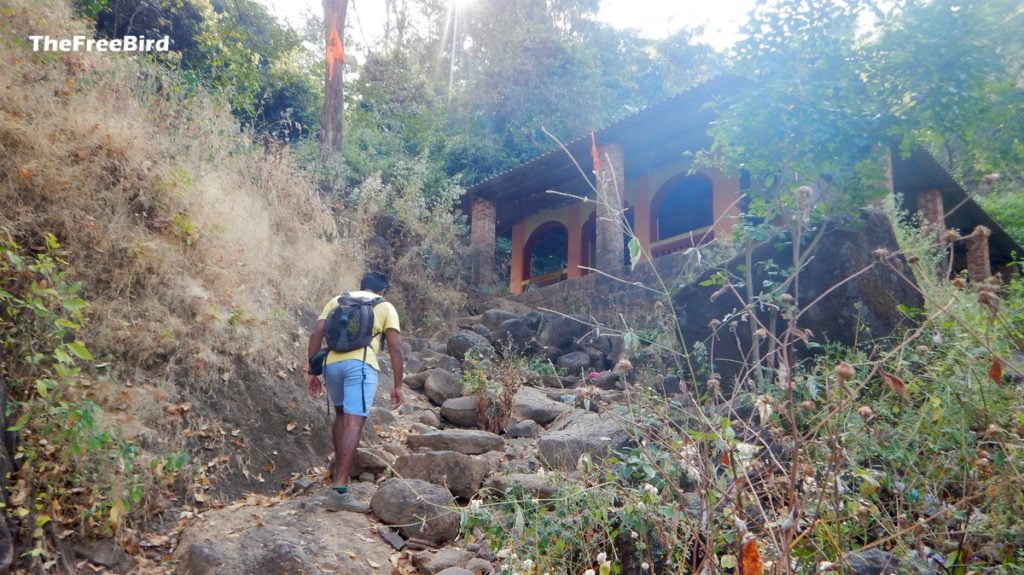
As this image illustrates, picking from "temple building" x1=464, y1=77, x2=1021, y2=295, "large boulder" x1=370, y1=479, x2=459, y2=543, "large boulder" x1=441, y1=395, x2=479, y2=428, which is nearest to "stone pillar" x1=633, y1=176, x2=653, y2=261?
"temple building" x1=464, y1=77, x2=1021, y2=295

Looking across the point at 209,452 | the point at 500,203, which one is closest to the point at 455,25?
the point at 500,203

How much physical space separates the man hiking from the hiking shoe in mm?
21

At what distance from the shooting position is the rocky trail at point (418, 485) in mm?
3402

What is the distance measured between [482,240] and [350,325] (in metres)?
9.92

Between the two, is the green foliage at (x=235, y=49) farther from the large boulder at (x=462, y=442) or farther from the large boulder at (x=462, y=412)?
the large boulder at (x=462, y=442)

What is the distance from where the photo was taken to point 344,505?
416 cm

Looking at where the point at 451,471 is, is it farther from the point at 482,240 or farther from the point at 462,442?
the point at 482,240

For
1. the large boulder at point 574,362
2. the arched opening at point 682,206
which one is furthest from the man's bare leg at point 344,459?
the arched opening at point 682,206

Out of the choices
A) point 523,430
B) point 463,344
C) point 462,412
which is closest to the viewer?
point 523,430

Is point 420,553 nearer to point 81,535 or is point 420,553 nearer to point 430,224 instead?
point 81,535

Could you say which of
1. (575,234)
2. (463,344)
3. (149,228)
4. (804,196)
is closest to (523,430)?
(463,344)

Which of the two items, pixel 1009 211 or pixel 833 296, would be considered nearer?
pixel 833 296

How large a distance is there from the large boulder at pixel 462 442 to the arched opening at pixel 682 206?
A: 9121 millimetres

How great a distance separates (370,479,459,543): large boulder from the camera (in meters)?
3.87
